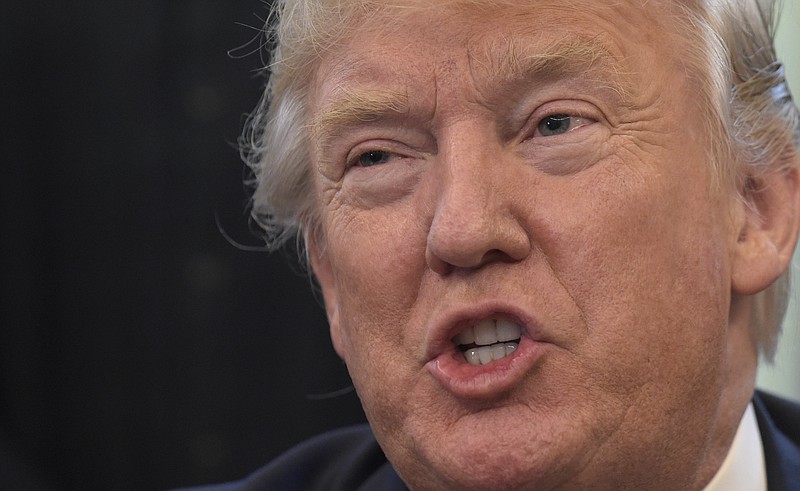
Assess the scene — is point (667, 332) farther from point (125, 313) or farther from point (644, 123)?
point (125, 313)

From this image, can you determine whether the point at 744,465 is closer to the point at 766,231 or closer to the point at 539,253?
the point at 766,231

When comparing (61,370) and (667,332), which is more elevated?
(667,332)

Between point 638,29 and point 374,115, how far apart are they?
48 centimetres

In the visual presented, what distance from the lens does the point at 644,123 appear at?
1.74 m

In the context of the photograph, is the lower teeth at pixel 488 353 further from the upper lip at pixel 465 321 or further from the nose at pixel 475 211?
the nose at pixel 475 211

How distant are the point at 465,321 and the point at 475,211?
0.18m

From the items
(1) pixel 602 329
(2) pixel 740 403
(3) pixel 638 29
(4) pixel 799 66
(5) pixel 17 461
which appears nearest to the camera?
(1) pixel 602 329

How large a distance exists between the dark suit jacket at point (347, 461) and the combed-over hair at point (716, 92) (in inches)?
11.1

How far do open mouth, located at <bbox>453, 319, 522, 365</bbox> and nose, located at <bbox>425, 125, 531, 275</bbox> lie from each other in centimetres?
11

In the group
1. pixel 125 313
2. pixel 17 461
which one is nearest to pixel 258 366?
pixel 125 313

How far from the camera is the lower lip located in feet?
5.36

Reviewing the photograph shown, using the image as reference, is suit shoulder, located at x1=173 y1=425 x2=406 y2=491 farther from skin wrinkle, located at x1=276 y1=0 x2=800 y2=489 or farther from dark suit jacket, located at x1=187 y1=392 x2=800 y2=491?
skin wrinkle, located at x1=276 y1=0 x2=800 y2=489

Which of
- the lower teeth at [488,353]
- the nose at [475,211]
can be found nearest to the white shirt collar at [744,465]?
the lower teeth at [488,353]

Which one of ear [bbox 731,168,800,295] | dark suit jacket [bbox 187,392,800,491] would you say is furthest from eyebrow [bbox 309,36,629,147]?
dark suit jacket [bbox 187,392,800,491]
